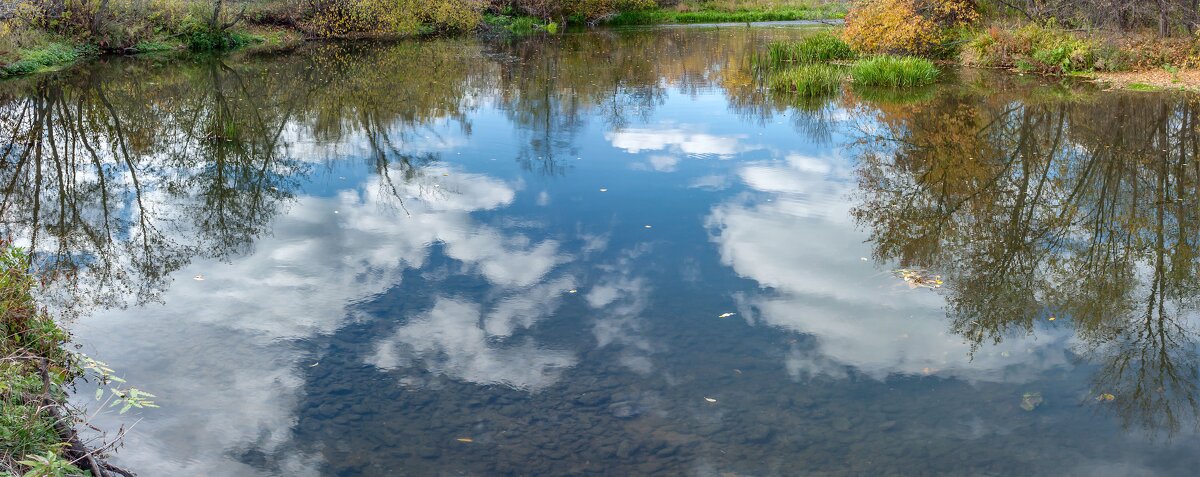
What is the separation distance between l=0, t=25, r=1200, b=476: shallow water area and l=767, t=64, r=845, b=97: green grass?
284 cm

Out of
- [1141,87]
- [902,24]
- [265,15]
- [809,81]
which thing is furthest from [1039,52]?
[265,15]

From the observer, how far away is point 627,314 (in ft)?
23.3

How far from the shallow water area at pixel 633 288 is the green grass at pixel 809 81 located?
284 cm

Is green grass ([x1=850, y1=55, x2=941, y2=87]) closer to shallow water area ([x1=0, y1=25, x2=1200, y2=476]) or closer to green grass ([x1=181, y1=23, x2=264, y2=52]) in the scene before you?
shallow water area ([x1=0, y1=25, x2=1200, y2=476])

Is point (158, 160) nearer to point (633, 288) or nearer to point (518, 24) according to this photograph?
point (633, 288)

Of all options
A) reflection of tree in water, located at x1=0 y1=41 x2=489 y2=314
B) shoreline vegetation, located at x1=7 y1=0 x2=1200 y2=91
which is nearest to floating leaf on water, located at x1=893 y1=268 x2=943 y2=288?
reflection of tree in water, located at x1=0 y1=41 x2=489 y2=314

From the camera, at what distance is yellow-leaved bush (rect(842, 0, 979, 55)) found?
21766 millimetres

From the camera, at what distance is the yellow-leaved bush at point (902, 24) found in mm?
21766

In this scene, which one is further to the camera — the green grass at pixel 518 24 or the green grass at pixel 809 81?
the green grass at pixel 518 24

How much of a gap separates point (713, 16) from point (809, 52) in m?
26.0

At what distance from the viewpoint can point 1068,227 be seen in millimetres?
9172

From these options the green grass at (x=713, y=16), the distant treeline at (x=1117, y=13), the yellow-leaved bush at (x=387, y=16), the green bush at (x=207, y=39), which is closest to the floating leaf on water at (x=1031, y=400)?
the distant treeline at (x=1117, y=13)

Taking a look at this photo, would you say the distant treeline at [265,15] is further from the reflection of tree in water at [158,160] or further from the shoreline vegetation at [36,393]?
the shoreline vegetation at [36,393]

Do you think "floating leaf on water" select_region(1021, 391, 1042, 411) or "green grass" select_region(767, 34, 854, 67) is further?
"green grass" select_region(767, 34, 854, 67)
